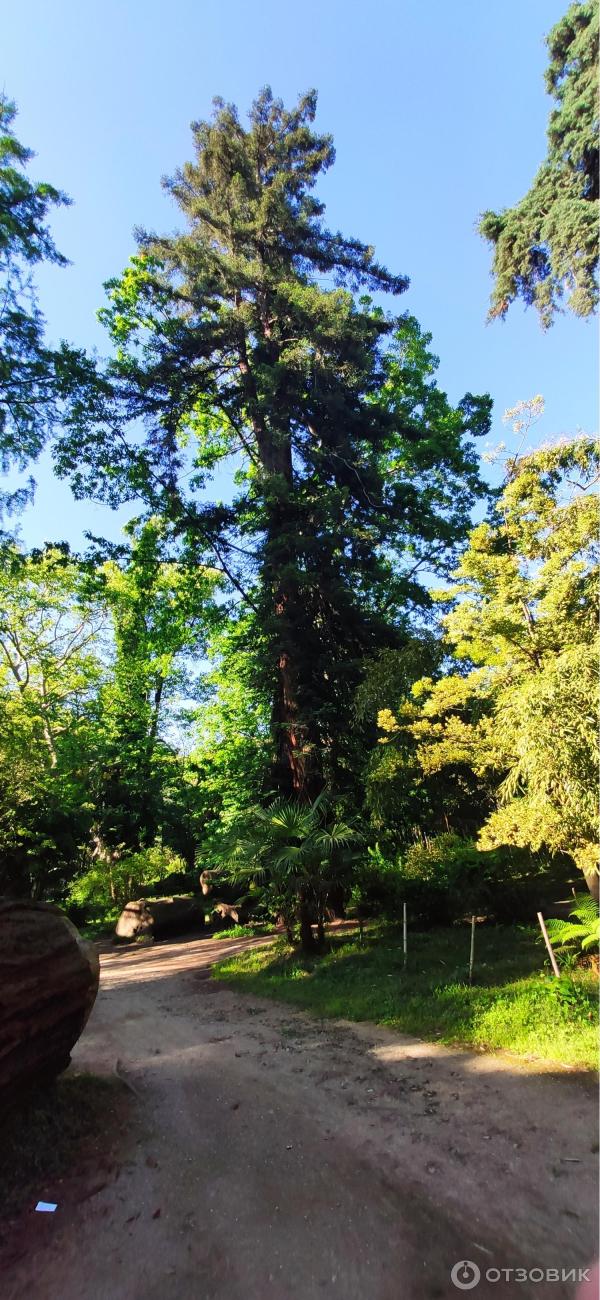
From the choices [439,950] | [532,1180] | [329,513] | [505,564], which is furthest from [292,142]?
[532,1180]

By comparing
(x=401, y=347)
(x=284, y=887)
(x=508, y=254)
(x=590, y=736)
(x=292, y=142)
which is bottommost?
(x=284, y=887)

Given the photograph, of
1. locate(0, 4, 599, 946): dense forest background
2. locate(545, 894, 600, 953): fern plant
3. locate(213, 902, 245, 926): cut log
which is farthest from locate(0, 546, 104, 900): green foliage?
locate(545, 894, 600, 953): fern plant

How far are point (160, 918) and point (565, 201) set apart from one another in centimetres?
2172

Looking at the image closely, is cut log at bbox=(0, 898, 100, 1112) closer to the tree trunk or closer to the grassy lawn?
the grassy lawn

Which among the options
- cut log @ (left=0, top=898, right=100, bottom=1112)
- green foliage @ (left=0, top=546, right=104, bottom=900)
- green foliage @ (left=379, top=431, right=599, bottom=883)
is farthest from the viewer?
green foliage @ (left=0, top=546, right=104, bottom=900)

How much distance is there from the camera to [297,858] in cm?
989

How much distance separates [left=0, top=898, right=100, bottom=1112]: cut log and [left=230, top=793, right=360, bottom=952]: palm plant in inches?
184

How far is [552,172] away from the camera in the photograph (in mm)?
11641

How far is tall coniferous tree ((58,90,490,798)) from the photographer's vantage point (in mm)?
12992

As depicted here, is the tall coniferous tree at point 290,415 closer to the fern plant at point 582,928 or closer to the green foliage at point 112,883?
the fern plant at point 582,928

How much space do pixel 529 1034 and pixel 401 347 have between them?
17.7 metres

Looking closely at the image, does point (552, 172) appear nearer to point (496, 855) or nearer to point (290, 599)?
point (290, 599)

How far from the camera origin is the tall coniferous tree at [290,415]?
42.6 feet

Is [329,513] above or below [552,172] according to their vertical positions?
below
